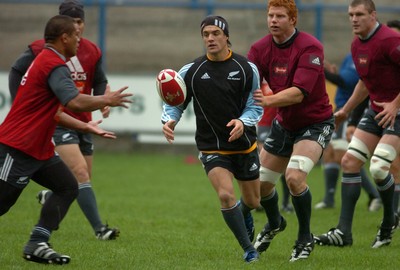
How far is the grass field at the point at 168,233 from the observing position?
25.3 feet

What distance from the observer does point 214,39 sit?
771 cm

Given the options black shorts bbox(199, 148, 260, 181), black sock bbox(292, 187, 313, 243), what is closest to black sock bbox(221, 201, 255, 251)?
black shorts bbox(199, 148, 260, 181)

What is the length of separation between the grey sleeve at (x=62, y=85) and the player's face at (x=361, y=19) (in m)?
3.26

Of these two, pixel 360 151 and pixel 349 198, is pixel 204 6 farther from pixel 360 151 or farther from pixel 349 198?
pixel 349 198

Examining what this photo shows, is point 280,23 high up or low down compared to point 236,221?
up

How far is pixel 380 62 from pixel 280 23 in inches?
55.6

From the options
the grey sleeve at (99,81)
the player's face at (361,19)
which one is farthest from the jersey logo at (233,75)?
the grey sleeve at (99,81)

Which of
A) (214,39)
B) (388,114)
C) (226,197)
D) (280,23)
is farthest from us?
(388,114)

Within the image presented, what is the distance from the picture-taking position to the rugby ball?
24.9ft

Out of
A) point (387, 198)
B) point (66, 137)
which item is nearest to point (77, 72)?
point (66, 137)

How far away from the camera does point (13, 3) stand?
19875 mm

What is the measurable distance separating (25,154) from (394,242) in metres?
4.12

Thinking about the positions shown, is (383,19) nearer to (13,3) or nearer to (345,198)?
(13,3)

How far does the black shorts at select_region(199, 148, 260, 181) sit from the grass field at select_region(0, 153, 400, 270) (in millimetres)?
759
